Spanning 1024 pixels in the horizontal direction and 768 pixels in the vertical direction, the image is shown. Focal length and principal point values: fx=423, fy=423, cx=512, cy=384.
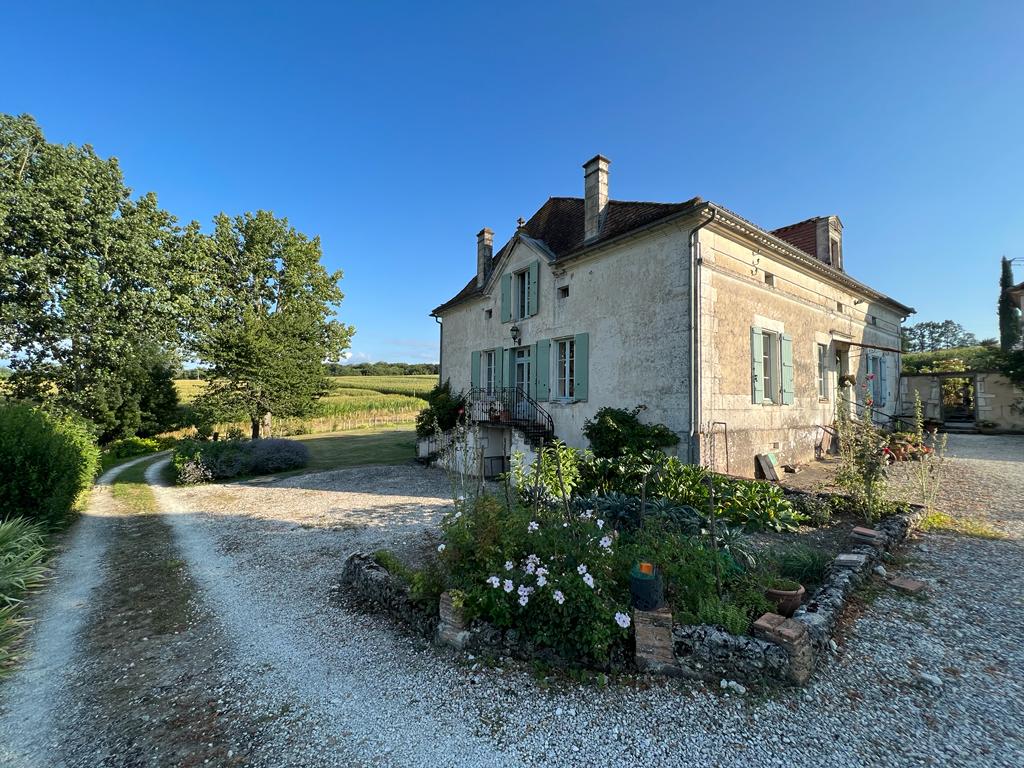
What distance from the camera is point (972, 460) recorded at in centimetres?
1208

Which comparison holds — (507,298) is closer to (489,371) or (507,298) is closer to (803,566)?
(489,371)

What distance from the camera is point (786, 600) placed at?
395 cm

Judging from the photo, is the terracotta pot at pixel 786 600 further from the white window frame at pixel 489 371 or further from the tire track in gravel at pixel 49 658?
the white window frame at pixel 489 371

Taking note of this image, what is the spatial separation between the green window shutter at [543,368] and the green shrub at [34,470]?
10.8m

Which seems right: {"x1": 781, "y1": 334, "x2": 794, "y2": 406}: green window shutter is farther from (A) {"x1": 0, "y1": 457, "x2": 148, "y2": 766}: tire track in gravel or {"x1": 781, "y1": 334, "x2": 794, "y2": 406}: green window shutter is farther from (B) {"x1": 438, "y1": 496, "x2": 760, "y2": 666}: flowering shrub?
(A) {"x1": 0, "y1": 457, "x2": 148, "y2": 766}: tire track in gravel

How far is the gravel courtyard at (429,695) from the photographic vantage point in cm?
270

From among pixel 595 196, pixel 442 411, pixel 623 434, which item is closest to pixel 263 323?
pixel 442 411

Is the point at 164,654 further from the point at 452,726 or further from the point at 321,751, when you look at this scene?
the point at 452,726

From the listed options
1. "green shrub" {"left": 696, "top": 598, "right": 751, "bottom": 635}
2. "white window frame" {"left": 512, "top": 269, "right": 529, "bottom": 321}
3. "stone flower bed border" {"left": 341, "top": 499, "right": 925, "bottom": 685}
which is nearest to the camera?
"stone flower bed border" {"left": 341, "top": 499, "right": 925, "bottom": 685}

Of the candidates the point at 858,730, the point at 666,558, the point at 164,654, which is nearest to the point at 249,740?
the point at 164,654

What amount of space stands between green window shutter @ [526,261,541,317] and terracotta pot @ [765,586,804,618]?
10.1 m

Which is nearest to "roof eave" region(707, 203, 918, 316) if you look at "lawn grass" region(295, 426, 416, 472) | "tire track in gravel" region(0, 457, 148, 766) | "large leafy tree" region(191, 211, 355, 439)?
"tire track in gravel" region(0, 457, 148, 766)

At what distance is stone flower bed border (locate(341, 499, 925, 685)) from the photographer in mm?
3232

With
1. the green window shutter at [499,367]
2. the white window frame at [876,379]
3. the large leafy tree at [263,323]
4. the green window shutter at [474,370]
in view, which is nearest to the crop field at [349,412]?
the large leafy tree at [263,323]
